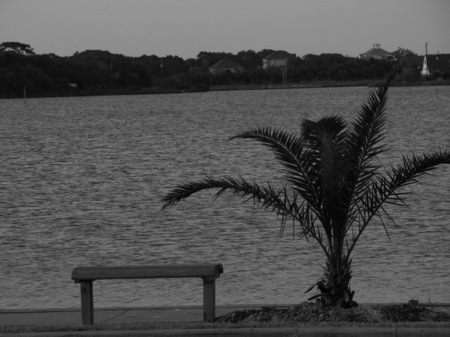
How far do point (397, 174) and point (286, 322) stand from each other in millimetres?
Result: 2275

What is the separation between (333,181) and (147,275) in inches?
86.4

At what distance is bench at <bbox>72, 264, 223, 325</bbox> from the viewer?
10086mm

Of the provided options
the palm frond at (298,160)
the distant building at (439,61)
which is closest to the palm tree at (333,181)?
the palm frond at (298,160)

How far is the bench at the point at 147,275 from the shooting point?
33.1 ft

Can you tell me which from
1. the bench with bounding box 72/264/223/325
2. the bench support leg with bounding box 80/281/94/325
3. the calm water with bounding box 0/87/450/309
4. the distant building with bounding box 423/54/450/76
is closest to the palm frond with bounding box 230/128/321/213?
the bench with bounding box 72/264/223/325

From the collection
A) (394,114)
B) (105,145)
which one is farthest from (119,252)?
(394,114)

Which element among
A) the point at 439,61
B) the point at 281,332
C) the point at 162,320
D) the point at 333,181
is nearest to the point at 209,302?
the point at 162,320

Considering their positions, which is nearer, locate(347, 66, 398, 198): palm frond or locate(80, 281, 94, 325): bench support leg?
locate(80, 281, 94, 325): bench support leg

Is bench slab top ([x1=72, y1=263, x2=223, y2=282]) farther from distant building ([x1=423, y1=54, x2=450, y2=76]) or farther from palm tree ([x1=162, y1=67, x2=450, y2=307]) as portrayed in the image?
distant building ([x1=423, y1=54, x2=450, y2=76])

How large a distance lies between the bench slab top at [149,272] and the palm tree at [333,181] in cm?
111

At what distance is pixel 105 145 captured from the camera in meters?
60.3

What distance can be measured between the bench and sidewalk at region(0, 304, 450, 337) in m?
0.29

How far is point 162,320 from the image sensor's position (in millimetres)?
10523

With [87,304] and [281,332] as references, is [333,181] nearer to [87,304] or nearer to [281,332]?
[281,332]
